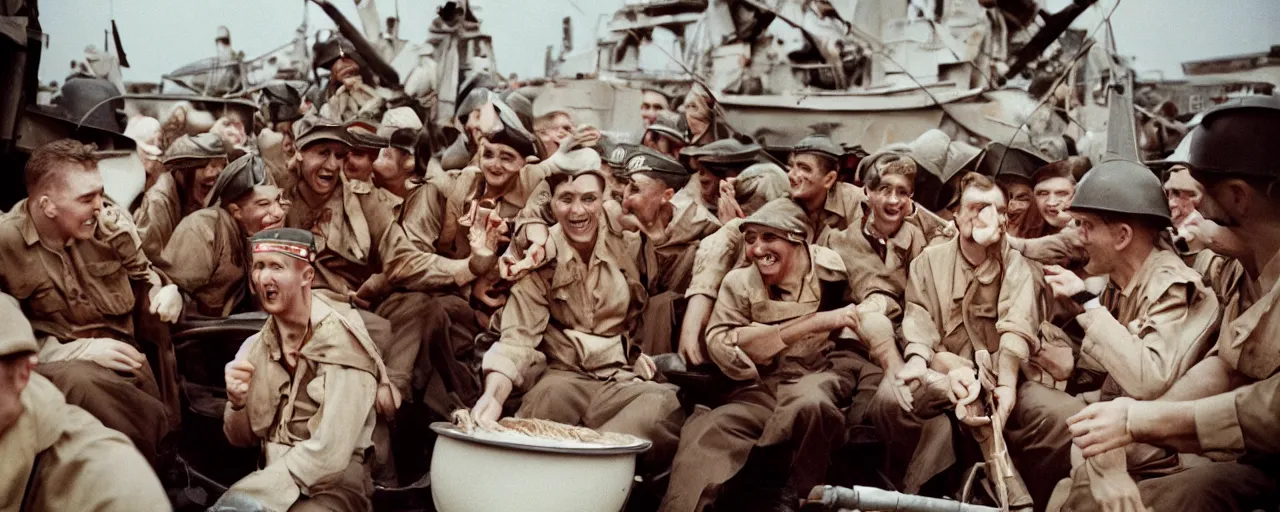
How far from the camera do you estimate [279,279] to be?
346cm

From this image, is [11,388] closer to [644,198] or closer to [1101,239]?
[644,198]

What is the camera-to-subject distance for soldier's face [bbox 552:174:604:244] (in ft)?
13.4

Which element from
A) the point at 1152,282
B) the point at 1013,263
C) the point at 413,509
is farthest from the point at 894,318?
the point at 413,509

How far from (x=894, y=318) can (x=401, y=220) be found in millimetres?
1728

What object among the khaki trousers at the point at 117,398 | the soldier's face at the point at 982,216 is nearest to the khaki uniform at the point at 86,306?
the khaki trousers at the point at 117,398

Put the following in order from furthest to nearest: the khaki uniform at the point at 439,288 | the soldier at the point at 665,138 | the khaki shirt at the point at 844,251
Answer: the soldier at the point at 665,138 → the khaki uniform at the point at 439,288 → the khaki shirt at the point at 844,251

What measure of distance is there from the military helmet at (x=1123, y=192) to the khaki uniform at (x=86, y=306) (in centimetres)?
264

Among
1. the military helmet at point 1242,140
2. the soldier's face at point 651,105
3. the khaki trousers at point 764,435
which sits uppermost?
the military helmet at point 1242,140

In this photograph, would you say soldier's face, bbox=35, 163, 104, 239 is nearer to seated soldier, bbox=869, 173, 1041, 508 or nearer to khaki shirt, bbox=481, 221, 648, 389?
khaki shirt, bbox=481, 221, 648, 389

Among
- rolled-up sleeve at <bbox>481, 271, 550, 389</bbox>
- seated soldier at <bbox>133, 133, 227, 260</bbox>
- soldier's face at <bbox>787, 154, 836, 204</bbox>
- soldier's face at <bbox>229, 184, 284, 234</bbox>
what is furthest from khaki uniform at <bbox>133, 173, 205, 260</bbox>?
soldier's face at <bbox>787, 154, 836, 204</bbox>

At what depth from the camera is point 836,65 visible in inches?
214

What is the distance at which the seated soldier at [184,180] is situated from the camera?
4164mm

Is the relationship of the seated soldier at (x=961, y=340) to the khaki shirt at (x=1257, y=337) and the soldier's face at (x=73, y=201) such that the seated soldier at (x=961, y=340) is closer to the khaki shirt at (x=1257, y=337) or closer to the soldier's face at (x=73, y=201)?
the khaki shirt at (x=1257, y=337)

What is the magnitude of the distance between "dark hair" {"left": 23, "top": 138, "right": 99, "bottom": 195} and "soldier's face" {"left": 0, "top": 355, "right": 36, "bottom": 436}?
927 mm
